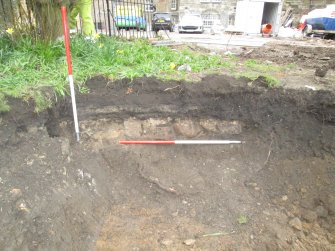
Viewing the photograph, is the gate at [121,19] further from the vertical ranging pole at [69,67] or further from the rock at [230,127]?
the rock at [230,127]

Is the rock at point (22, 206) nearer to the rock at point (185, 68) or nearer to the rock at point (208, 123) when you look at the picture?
the rock at point (208, 123)

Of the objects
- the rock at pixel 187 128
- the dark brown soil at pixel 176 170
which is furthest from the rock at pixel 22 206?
the rock at pixel 187 128

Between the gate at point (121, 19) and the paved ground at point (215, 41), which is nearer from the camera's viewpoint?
the gate at point (121, 19)

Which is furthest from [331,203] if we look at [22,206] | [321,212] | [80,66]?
[80,66]

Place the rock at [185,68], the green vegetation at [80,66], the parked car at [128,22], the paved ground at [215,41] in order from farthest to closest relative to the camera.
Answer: the paved ground at [215,41] → the parked car at [128,22] → the rock at [185,68] → the green vegetation at [80,66]

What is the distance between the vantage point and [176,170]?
3359 mm

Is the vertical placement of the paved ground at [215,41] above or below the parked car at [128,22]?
below

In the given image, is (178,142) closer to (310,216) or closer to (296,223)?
(296,223)

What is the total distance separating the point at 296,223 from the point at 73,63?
3.27 metres

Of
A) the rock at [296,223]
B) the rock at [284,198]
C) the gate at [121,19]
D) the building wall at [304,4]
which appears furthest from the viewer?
the building wall at [304,4]

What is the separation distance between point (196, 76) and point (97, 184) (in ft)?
6.04

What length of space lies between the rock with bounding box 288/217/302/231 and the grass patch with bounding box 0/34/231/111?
2.08 meters

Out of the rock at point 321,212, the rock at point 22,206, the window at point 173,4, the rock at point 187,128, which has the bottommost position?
the rock at point 321,212

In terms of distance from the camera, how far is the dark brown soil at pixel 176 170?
8.82 feet
